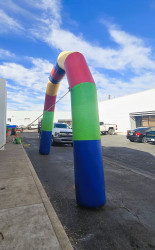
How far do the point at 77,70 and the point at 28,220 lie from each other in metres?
3.21

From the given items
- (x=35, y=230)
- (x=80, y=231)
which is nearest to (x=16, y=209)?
(x=35, y=230)

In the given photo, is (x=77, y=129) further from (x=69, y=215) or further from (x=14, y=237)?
(x=14, y=237)

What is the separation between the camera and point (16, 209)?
10.3 ft

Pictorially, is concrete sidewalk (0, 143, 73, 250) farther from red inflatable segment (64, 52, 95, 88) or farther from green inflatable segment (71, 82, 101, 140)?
red inflatable segment (64, 52, 95, 88)

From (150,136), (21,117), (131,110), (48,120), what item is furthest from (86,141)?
(21,117)

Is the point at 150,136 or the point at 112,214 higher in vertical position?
the point at 150,136

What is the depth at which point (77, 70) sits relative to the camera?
4.04m

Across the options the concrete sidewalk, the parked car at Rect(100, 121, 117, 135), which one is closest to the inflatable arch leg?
the concrete sidewalk

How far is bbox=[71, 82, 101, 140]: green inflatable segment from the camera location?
3.61m

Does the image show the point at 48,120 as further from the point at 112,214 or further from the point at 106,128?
the point at 106,128

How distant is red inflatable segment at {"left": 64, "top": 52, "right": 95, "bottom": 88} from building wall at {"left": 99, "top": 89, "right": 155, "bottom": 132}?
2344 cm

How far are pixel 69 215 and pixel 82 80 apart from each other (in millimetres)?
2803

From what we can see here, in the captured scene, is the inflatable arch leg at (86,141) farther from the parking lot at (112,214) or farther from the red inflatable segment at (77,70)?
the parking lot at (112,214)

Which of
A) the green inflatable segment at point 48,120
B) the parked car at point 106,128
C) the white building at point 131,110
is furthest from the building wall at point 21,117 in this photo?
the green inflatable segment at point 48,120
